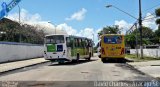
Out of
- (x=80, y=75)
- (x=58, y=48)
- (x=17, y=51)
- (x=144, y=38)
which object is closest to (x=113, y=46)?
(x=58, y=48)

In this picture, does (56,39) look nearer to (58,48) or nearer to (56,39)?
(56,39)

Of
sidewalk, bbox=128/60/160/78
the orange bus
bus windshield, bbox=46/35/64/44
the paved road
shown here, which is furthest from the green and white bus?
the paved road

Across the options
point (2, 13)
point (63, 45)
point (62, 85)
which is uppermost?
point (2, 13)

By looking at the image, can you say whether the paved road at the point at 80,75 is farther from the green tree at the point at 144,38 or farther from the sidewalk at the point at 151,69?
the green tree at the point at 144,38

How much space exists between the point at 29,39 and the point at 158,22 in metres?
35.9

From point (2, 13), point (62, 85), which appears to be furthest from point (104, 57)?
point (62, 85)

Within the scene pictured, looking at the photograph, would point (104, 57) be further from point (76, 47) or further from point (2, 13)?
point (2, 13)

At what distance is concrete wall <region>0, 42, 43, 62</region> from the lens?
41.8m

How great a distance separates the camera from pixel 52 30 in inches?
5015

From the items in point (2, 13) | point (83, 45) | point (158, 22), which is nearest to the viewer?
point (2, 13)

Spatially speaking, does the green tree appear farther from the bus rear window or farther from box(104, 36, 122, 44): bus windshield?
the bus rear window

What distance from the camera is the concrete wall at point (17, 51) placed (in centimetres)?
4179

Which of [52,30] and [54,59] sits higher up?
[52,30]

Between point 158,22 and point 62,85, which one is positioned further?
point 158,22
